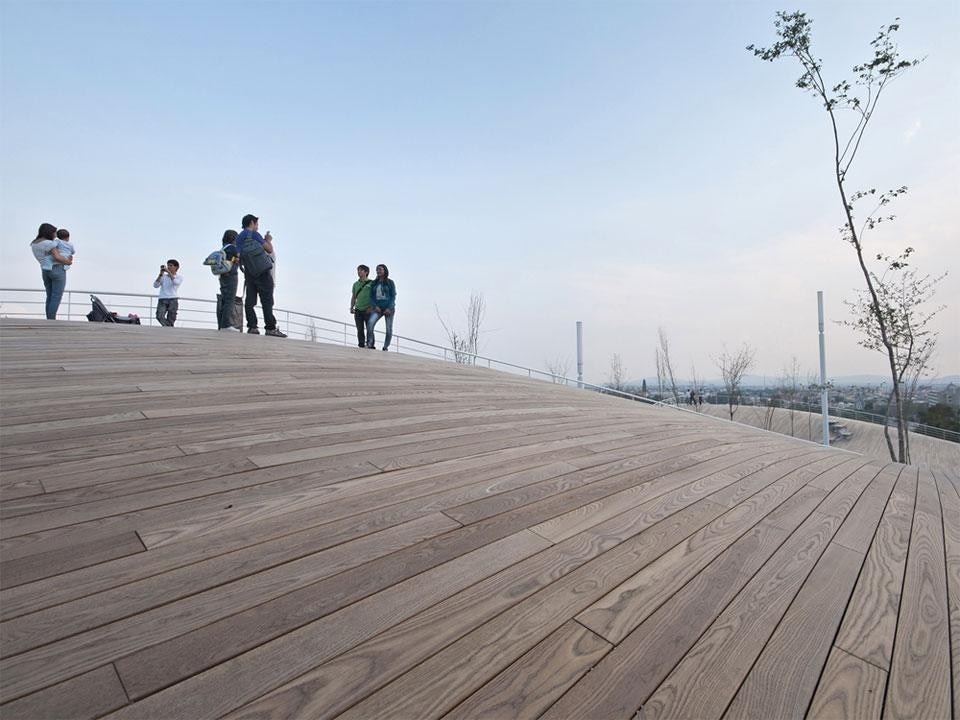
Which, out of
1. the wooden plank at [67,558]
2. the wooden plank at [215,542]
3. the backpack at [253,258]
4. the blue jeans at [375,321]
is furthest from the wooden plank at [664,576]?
the blue jeans at [375,321]

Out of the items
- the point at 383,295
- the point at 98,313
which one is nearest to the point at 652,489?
the point at 383,295

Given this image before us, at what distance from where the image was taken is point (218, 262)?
5.81 meters

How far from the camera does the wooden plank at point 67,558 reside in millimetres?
1069

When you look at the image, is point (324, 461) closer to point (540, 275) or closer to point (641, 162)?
point (641, 162)

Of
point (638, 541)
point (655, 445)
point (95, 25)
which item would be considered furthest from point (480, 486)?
point (95, 25)

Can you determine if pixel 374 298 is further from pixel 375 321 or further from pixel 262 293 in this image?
pixel 262 293

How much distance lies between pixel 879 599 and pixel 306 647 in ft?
5.81

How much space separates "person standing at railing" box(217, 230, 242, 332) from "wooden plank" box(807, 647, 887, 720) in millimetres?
6667

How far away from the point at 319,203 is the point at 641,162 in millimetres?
14775

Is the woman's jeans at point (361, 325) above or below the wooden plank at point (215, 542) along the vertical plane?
above

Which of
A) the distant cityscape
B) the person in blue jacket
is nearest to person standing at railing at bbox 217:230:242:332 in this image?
the person in blue jacket

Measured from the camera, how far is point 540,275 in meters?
25.4

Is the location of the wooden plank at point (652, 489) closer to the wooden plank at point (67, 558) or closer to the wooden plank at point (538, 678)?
the wooden plank at point (538, 678)

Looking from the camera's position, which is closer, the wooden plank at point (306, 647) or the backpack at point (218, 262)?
the wooden plank at point (306, 647)
